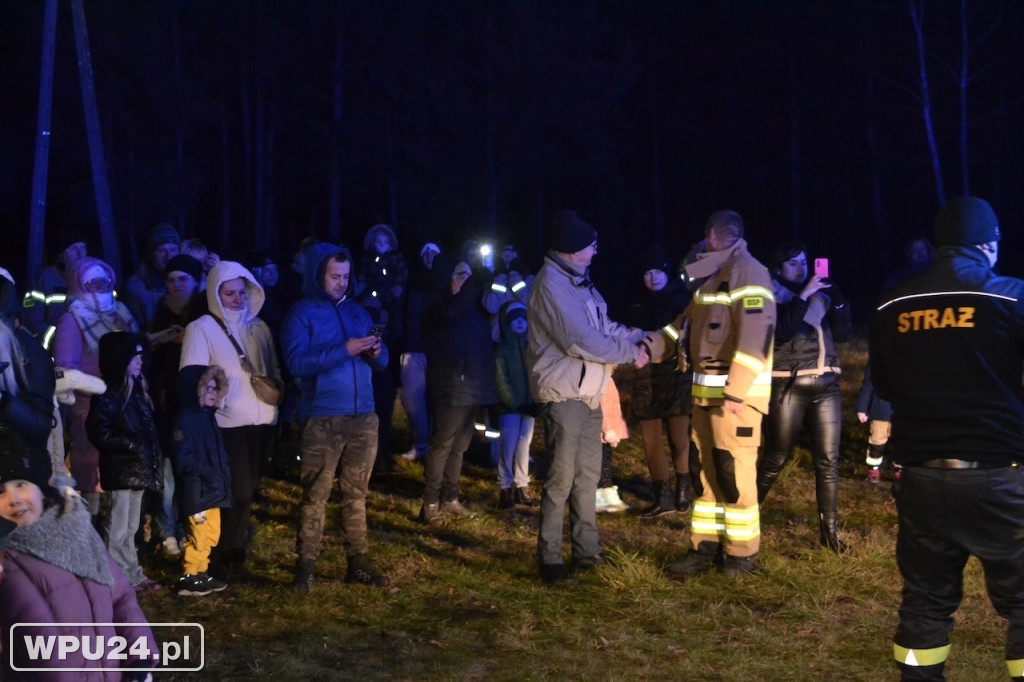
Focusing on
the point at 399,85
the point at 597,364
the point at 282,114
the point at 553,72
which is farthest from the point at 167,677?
the point at 282,114

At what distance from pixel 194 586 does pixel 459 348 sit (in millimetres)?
2864

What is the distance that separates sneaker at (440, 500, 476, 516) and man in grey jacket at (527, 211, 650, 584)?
1.79 meters

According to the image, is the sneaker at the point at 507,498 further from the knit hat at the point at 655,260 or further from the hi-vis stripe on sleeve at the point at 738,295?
the hi-vis stripe on sleeve at the point at 738,295

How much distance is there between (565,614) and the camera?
6094 mm

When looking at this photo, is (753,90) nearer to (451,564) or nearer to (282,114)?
(282,114)

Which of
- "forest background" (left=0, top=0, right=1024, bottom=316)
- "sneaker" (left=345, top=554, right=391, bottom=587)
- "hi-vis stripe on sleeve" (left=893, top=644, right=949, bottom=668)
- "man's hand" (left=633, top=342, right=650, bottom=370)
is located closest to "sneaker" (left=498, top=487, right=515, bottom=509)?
"sneaker" (left=345, top=554, right=391, bottom=587)

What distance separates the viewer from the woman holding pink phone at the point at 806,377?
704cm

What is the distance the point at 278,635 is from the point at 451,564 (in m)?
1.57

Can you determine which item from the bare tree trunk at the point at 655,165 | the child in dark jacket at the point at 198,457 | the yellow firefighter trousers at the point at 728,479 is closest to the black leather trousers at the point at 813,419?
the yellow firefighter trousers at the point at 728,479

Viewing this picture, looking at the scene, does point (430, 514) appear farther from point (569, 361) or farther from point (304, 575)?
point (569, 361)

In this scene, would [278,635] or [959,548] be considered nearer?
[959,548]

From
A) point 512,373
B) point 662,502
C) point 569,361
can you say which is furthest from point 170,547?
point 662,502

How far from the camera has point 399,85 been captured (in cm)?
3412

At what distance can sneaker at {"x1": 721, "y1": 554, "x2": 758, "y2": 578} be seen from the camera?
666 centimetres
